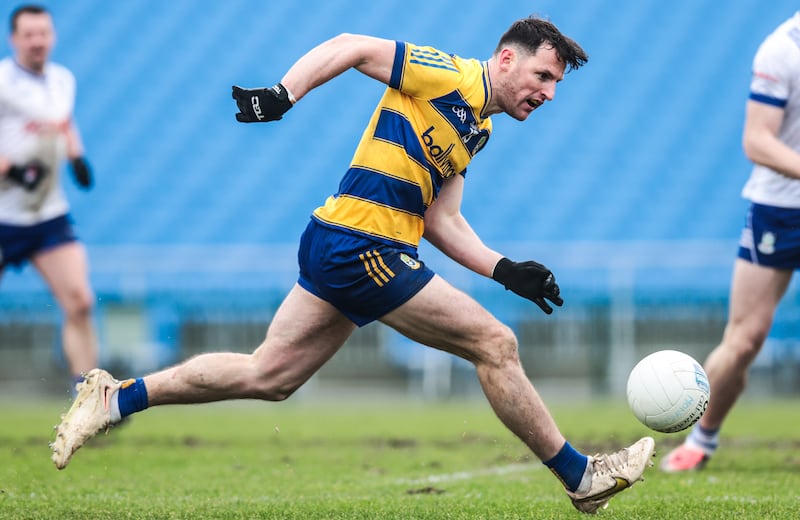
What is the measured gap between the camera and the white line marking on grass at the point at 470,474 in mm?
6961

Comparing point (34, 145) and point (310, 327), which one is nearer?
point (310, 327)

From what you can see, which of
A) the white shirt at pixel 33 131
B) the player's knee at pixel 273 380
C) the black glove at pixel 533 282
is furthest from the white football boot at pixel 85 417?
the white shirt at pixel 33 131

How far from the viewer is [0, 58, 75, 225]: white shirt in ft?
30.6

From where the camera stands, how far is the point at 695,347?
1611 cm

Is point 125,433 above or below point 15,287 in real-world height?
above

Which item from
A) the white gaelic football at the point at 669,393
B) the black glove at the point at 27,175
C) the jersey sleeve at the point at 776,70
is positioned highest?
the jersey sleeve at the point at 776,70

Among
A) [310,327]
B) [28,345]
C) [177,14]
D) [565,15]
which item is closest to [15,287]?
[28,345]

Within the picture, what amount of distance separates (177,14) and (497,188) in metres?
7.79

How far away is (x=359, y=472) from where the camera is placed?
7.46 meters

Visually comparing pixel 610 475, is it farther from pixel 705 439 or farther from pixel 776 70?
pixel 776 70

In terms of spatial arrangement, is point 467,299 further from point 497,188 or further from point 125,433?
point 497,188

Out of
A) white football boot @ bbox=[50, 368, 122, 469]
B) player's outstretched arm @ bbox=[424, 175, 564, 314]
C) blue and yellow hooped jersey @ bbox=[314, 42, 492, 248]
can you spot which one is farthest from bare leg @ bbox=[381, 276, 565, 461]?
white football boot @ bbox=[50, 368, 122, 469]

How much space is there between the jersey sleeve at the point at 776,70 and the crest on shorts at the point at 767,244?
788 mm

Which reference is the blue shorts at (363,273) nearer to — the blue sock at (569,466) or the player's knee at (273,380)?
the player's knee at (273,380)
